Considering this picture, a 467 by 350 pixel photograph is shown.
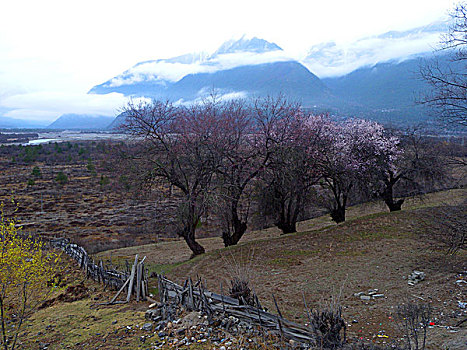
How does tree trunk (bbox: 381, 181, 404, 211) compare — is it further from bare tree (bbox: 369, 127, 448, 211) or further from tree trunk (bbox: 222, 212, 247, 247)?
tree trunk (bbox: 222, 212, 247, 247)

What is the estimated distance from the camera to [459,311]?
8.09m

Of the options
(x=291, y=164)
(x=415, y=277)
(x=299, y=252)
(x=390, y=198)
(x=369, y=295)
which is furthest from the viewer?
(x=390, y=198)

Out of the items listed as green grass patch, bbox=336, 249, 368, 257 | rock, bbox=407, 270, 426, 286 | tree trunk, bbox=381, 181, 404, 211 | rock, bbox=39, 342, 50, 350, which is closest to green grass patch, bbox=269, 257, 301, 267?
green grass patch, bbox=336, 249, 368, 257

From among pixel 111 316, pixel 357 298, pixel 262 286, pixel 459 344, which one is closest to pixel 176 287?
pixel 111 316

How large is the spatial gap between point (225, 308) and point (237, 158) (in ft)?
30.6

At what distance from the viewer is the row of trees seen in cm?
1547

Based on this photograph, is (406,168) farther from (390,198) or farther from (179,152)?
(179,152)

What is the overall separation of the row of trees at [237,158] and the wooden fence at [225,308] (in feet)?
17.0

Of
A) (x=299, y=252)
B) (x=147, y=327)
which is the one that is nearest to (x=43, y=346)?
(x=147, y=327)

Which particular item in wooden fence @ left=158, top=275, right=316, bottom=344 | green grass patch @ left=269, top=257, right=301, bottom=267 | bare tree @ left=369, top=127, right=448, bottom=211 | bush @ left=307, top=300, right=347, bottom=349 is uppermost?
bare tree @ left=369, top=127, right=448, bottom=211

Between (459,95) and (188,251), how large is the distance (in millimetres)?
15990

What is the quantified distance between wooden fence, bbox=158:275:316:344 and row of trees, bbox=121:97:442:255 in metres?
5.18

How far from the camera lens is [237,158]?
16.3 metres

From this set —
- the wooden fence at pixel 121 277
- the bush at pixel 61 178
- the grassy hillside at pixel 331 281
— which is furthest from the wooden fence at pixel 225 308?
the bush at pixel 61 178
